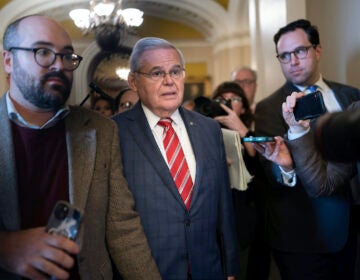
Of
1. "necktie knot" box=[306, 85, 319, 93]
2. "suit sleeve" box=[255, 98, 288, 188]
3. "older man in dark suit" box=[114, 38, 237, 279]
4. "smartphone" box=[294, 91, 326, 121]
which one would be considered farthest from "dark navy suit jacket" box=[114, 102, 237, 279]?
"necktie knot" box=[306, 85, 319, 93]

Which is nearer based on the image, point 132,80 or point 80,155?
point 80,155

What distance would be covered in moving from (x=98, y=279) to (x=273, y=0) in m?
2.50

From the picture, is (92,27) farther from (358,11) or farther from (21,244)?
(21,244)

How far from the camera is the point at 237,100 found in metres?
2.25

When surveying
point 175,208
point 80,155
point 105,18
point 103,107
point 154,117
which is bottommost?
point 175,208

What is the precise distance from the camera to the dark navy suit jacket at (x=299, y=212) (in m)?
1.64

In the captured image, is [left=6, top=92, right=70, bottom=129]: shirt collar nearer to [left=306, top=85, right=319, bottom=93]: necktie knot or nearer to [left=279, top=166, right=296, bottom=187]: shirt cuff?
[left=279, top=166, right=296, bottom=187]: shirt cuff

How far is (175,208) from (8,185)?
594mm

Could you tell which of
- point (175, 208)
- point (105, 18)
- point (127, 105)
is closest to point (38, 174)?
point (175, 208)

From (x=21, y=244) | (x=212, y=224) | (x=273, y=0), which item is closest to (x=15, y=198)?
(x=21, y=244)

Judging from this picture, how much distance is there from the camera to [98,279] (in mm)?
1252

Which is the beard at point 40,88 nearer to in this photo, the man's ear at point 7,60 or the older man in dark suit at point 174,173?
the man's ear at point 7,60

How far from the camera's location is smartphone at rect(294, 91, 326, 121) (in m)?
1.35

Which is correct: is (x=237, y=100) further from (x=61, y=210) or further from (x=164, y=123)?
(x=61, y=210)
